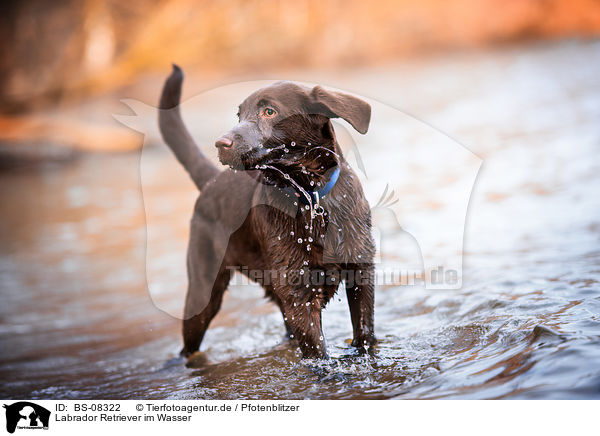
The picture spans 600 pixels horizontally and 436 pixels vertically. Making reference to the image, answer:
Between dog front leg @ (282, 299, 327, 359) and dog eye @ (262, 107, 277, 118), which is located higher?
dog eye @ (262, 107, 277, 118)

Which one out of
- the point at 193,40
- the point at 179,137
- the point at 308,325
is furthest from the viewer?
the point at 193,40

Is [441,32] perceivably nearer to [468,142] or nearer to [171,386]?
[468,142]

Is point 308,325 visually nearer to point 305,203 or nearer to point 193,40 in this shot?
point 305,203

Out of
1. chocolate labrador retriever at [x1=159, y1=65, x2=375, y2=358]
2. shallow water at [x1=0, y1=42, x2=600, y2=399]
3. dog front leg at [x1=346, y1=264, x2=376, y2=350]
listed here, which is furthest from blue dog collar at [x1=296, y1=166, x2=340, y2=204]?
dog front leg at [x1=346, y1=264, x2=376, y2=350]

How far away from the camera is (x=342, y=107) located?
6.04ft

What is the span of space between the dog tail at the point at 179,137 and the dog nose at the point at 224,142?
0.73 m

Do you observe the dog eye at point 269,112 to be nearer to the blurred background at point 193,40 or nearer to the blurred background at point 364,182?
the blurred background at point 364,182

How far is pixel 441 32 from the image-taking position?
845 cm

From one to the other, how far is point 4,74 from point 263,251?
8572 mm

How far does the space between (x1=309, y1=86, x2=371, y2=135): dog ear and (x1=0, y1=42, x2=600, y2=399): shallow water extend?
0.23 metres

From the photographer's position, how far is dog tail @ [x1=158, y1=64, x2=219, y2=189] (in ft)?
Answer: 8.07

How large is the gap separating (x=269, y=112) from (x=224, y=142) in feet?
0.71

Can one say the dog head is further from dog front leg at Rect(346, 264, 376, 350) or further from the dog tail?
the dog tail

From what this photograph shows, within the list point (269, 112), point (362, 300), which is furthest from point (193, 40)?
point (362, 300)
